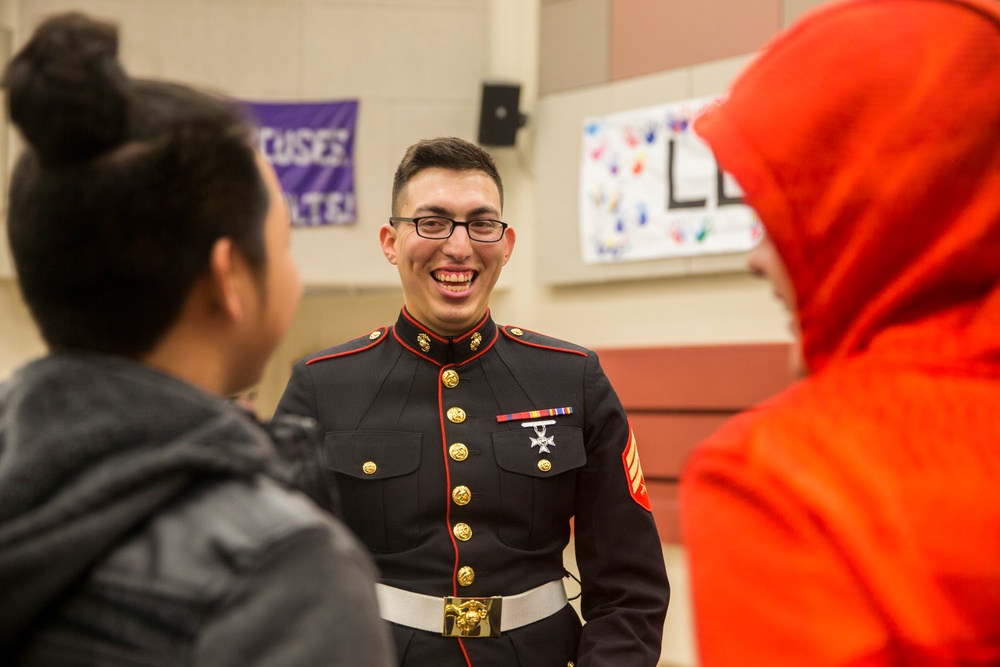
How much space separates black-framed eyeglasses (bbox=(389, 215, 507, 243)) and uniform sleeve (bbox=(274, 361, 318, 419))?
369 mm

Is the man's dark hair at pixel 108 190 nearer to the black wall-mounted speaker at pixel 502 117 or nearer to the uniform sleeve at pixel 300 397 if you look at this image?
the uniform sleeve at pixel 300 397

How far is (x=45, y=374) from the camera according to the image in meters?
0.83

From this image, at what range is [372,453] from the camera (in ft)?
6.22

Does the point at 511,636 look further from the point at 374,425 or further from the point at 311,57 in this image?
the point at 311,57

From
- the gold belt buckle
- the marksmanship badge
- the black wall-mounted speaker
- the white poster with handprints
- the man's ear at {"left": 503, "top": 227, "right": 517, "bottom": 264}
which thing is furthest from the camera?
the black wall-mounted speaker

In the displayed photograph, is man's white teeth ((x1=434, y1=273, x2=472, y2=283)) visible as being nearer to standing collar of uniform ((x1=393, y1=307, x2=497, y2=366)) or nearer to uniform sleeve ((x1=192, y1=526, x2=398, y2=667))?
standing collar of uniform ((x1=393, y1=307, x2=497, y2=366))

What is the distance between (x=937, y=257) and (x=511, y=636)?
1190 mm

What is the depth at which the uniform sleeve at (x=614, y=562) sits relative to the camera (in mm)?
1827

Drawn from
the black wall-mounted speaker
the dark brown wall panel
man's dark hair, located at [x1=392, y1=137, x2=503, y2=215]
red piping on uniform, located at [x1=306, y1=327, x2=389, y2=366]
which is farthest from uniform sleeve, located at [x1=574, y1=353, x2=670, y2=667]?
the black wall-mounted speaker

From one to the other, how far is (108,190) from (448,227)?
124 cm

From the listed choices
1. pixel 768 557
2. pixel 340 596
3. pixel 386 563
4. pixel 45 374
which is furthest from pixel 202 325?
pixel 386 563

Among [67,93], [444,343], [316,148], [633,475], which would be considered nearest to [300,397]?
[444,343]

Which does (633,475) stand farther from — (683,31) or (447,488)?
(683,31)

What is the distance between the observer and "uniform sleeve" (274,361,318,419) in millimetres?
1962
